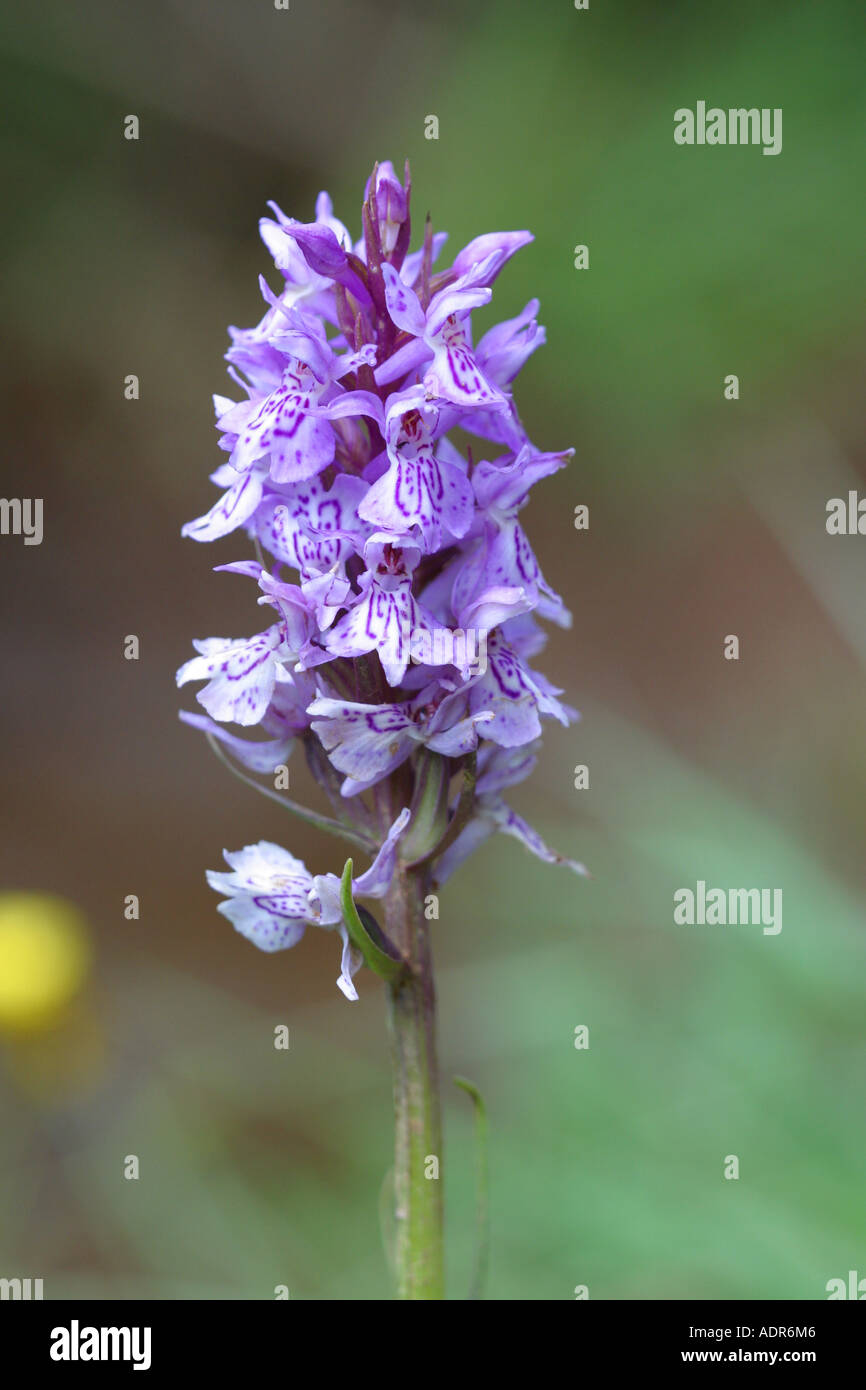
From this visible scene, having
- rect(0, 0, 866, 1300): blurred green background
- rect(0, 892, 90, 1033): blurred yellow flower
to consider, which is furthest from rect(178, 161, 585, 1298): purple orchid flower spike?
rect(0, 892, 90, 1033): blurred yellow flower

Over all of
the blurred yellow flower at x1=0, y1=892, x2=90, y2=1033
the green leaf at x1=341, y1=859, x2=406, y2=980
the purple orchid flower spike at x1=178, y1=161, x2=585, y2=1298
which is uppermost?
the purple orchid flower spike at x1=178, y1=161, x2=585, y2=1298

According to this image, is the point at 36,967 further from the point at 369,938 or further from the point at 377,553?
the point at 377,553

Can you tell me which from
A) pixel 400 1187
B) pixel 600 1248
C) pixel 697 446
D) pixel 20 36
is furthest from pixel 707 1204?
pixel 20 36

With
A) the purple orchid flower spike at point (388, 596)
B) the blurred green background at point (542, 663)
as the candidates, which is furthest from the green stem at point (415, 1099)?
the blurred green background at point (542, 663)

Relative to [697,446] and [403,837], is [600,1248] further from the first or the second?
[697,446]

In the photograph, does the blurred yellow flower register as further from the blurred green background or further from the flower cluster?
the flower cluster

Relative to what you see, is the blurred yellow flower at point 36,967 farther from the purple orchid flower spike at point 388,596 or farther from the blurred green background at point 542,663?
the purple orchid flower spike at point 388,596

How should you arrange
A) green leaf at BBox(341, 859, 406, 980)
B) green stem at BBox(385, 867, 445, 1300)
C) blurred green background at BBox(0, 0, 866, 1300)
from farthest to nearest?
blurred green background at BBox(0, 0, 866, 1300), green stem at BBox(385, 867, 445, 1300), green leaf at BBox(341, 859, 406, 980)

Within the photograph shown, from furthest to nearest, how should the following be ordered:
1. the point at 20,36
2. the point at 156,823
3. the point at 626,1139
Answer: the point at 156,823, the point at 20,36, the point at 626,1139
